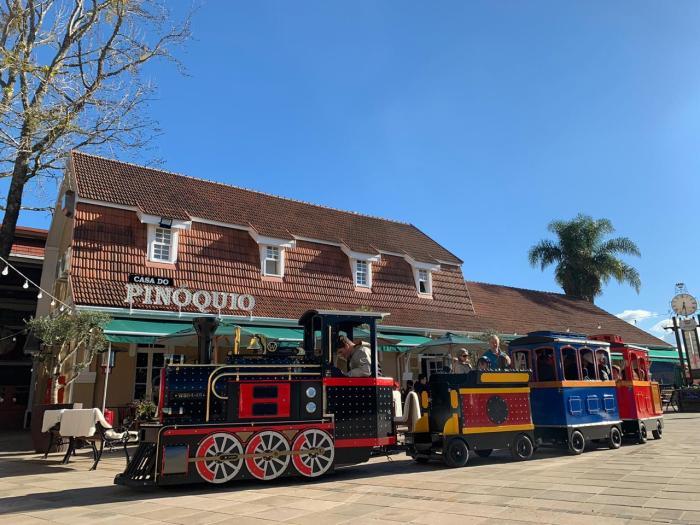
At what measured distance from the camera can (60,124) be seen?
13.9 m

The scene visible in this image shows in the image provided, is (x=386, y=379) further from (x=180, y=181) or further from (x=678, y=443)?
(x=180, y=181)

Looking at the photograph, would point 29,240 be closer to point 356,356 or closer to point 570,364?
point 356,356

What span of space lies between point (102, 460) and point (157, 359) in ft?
19.9

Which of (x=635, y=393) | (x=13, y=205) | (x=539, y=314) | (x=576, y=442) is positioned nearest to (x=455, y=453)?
(x=576, y=442)

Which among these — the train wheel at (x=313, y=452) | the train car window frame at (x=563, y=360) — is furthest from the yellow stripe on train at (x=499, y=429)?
the train wheel at (x=313, y=452)

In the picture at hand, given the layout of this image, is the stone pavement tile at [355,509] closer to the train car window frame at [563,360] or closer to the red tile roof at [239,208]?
the train car window frame at [563,360]

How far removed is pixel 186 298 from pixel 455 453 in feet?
34.7

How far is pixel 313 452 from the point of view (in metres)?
7.89

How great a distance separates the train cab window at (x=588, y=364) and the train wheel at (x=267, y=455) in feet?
22.8

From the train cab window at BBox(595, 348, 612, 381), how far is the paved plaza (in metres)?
2.19

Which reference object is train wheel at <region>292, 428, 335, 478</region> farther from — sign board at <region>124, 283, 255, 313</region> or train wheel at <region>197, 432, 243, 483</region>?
sign board at <region>124, 283, 255, 313</region>

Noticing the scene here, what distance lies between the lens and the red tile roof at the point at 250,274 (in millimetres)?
15508

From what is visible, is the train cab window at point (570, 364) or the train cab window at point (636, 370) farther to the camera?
the train cab window at point (636, 370)

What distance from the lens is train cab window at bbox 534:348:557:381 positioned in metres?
10.6
